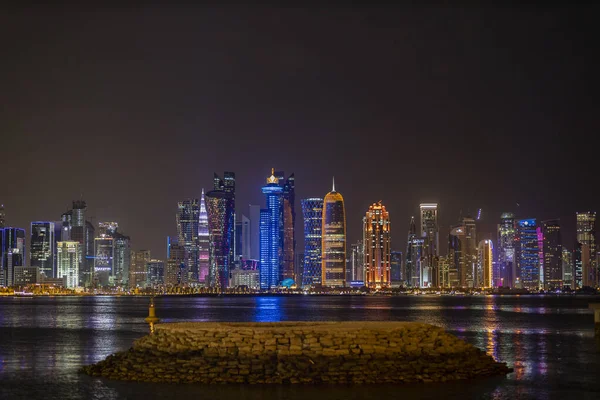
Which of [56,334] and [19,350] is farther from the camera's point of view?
[56,334]

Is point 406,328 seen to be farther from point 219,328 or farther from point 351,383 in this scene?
point 219,328

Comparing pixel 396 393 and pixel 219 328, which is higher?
pixel 219 328

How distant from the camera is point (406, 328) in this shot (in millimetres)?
35312

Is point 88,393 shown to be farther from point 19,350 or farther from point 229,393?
point 19,350

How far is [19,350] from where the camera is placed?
5244 centimetres

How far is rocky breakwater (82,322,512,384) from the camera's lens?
32250 mm

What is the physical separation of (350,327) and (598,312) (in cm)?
3307

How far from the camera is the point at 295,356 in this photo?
32.8 metres

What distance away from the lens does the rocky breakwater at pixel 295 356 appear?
32.2 metres

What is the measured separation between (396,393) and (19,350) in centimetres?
2997

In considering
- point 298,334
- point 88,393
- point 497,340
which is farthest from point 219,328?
point 497,340

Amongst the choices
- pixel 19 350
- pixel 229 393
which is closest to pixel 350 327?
pixel 229 393

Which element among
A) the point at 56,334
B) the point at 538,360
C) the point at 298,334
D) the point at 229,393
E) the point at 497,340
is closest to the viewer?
the point at 229,393

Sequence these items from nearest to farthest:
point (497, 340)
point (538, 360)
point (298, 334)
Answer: point (298, 334), point (538, 360), point (497, 340)
